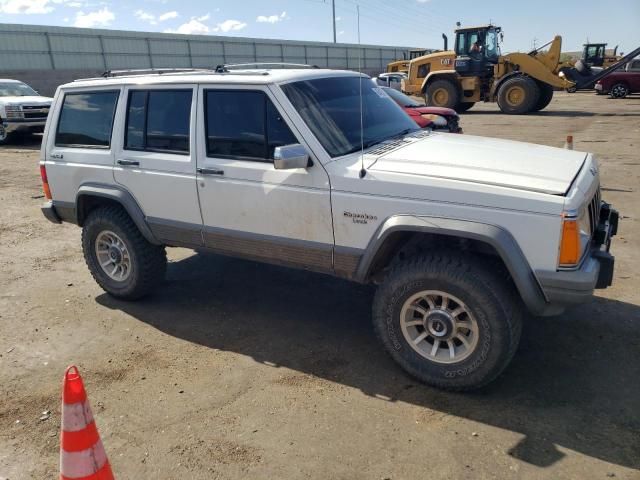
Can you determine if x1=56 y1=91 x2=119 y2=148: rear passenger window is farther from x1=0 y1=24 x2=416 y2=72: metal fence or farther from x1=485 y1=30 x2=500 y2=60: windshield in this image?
x1=0 y1=24 x2=416 y2=72: metal fence

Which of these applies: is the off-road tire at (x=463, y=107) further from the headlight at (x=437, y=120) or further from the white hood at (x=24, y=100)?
the white hood at (x=24, y=100)

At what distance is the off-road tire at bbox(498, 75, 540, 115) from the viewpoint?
1964cm

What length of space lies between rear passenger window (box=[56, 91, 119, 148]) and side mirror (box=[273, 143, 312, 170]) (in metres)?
2.05

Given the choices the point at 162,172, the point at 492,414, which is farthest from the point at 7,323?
the point at 492,414

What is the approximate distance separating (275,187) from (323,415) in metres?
1.57

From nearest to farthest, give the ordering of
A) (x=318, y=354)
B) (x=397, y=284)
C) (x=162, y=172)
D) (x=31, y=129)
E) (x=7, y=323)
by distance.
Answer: (x=397, y=284)
(x=318, y=354)
(x=162, y=172)
(x=7, y=323)
(x=31, y=129)

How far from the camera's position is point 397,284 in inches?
133

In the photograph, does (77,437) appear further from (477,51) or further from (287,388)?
(477,51)

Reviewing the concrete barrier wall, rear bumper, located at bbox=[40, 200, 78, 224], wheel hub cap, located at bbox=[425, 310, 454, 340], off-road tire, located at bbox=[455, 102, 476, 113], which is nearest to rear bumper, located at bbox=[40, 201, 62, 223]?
rear bumper, located at bbox=[40, 200, 78, 224]

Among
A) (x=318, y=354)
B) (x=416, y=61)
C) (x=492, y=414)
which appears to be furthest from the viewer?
(x=416, y=61)

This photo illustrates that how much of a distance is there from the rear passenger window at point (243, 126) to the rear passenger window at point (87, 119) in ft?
3.71

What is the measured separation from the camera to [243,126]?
12.9ft

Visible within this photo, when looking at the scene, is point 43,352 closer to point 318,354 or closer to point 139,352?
point 139,352

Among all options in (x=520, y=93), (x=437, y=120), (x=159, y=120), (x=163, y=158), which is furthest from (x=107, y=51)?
(x=163, y=158)
